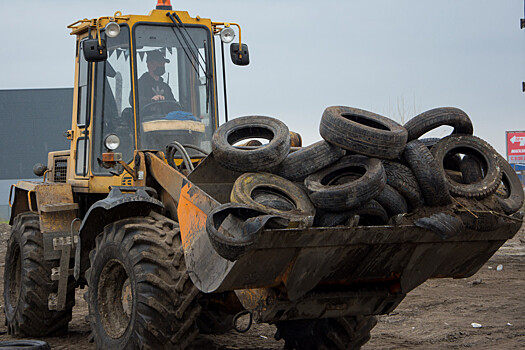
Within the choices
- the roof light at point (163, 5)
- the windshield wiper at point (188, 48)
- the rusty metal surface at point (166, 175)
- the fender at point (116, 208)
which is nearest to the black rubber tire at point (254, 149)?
the rusty metal surface at point (166, 175)

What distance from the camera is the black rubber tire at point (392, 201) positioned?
543 centimetres

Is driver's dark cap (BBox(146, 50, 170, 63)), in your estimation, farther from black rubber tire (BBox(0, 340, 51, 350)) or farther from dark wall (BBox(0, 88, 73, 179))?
dark wall (BBox(0, 88, 73, 179))

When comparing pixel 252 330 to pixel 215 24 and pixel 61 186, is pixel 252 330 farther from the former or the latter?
pixel 215 24

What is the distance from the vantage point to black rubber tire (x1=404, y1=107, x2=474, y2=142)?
585 centimetres

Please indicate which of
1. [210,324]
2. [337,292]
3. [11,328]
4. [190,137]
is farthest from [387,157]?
[11,328]

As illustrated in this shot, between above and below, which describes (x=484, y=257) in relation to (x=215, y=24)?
below

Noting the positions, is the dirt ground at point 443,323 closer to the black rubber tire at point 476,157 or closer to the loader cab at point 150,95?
the loader cab at point 150,95

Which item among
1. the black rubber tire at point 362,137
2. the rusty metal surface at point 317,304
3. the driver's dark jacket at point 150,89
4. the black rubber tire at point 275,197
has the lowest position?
the rusty metal surface at point 317,304

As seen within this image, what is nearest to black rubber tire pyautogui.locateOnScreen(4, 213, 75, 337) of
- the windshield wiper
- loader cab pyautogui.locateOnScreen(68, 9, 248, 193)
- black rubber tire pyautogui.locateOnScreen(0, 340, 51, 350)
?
loader cab pyautogui.locateOnScreen(68, 9, 248, 193)

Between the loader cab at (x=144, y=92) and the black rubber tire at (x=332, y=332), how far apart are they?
1980mm

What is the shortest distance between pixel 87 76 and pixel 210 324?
291 centimetres

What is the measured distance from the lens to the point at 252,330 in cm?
852

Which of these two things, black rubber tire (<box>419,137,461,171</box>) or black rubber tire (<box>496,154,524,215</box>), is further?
black rubber tire (<box>419,137,461,171</box>)

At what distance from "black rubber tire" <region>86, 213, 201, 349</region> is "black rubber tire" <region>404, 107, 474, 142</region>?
6.70 feet
